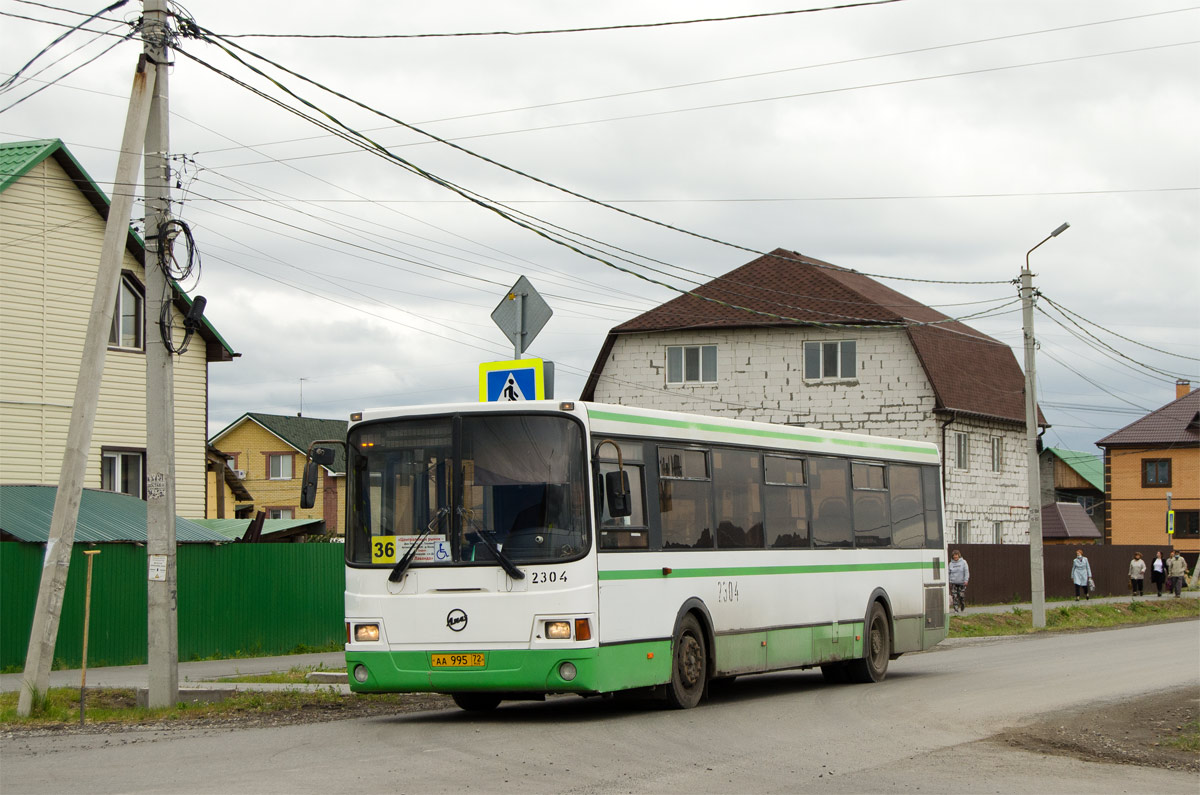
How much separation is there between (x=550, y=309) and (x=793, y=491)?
11.2 feet

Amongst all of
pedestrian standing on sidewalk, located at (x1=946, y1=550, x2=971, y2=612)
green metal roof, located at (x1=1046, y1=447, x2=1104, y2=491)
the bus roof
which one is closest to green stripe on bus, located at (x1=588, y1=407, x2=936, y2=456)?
the bus roof

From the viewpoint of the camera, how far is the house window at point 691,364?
48.9 m

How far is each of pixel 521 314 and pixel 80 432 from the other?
4.48 m

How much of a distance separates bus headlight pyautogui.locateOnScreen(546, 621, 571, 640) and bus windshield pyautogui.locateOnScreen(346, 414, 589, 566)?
533 mm

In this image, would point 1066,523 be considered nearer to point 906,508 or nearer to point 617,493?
point 906,508

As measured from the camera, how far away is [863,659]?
60.2ft

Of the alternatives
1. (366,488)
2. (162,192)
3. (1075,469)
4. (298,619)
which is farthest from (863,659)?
(1075,469)

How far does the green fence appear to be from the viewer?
21.8 metres

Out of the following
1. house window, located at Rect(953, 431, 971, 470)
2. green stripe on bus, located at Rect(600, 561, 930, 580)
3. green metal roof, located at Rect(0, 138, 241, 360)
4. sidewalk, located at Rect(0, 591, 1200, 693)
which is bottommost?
sidewalk, located at Rect(0, 591, 1200, 693)

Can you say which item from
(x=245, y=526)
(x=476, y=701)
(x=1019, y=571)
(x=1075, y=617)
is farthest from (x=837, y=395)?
(x=476, y=701)

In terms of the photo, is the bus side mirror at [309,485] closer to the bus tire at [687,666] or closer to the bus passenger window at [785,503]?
the bus tire at [687,666]

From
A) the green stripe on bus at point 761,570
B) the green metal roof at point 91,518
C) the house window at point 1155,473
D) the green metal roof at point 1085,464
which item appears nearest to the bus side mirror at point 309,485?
the green stripe on bus at point 761,570

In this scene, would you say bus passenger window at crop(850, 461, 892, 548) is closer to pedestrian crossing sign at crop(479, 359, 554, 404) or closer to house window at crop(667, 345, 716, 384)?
pedestrian crossing sign at crop(479, 359, 554, 404)

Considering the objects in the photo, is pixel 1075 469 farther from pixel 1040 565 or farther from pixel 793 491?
pixel 793 491
